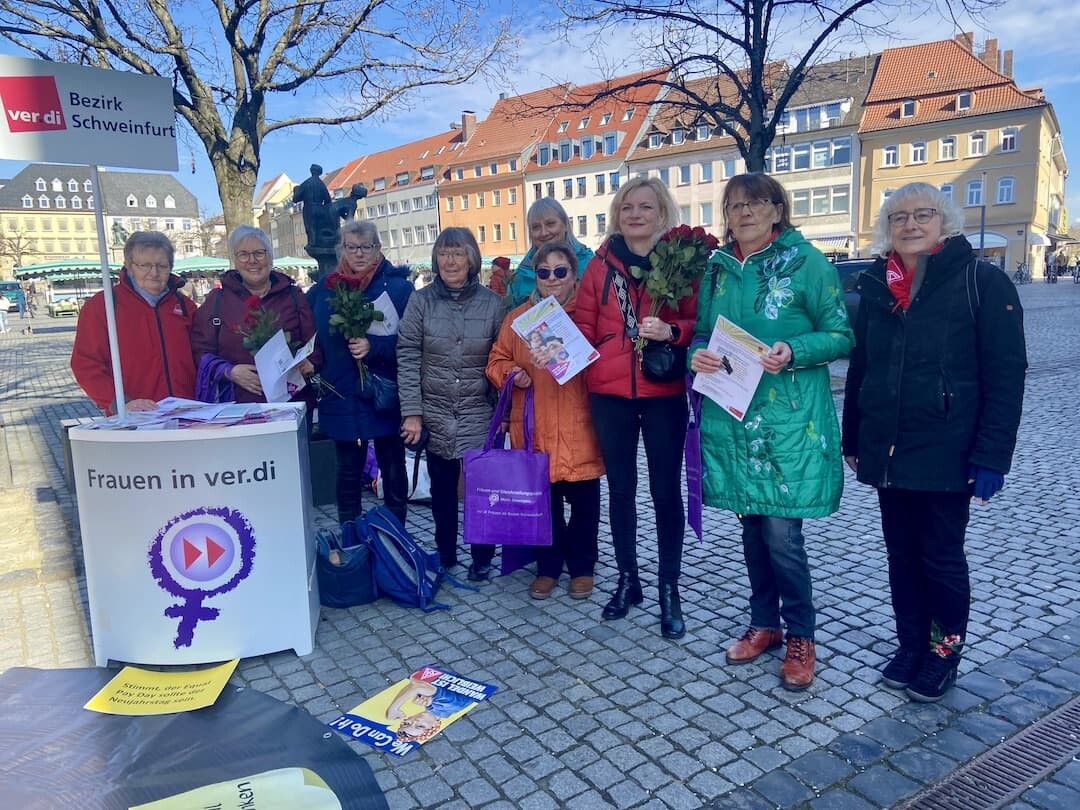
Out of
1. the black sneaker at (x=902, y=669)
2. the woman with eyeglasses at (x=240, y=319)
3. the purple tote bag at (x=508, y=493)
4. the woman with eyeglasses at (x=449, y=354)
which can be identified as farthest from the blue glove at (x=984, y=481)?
the woman with eyeglasses at (x=240, y=319)

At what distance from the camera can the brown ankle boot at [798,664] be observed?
318 centimetres

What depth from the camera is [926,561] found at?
301 cm

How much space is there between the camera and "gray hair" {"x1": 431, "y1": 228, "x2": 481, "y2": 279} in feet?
13.3

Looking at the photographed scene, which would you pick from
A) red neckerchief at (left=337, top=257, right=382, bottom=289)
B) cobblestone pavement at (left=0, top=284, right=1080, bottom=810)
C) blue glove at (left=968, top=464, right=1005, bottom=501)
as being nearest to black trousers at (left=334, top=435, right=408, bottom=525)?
cobblestone pavement at (left=0, top=284, right=1080, bottom=810)

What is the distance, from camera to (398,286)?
4520 mm

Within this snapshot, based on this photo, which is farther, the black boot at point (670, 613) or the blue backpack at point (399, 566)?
the blue backpack at point (399, 566)

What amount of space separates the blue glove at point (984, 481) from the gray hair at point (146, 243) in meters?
4.10

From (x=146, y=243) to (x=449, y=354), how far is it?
1826 mm

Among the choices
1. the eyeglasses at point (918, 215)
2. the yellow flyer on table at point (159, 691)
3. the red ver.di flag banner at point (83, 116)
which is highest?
the red ver.di flag banner at point (83, 116)

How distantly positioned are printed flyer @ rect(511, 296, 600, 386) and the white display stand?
3.84 ft

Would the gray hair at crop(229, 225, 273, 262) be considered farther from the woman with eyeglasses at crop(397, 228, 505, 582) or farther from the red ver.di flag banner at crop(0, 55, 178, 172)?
the woman with eyeglasses at crop(397, 228, 505, 582)

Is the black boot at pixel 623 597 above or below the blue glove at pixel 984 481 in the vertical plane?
below

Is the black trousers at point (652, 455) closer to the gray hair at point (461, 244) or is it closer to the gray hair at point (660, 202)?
the gray hair at point (660, 202)

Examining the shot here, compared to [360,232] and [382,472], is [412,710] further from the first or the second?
[360,232]
